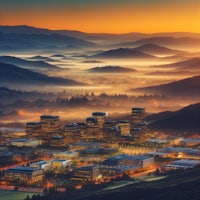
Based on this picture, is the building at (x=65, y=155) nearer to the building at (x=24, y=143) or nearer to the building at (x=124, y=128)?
the building at (x=24, y=143)

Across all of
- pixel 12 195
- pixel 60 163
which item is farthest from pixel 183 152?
pixel 12 195

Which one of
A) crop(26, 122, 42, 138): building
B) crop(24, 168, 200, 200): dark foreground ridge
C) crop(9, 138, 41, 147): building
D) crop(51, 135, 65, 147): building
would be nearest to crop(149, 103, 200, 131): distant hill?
crop(26, 122, 42, 138): building

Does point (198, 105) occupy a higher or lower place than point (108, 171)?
higher

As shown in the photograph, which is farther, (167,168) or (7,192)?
(167,168)

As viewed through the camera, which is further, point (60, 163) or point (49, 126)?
point (49, 126)

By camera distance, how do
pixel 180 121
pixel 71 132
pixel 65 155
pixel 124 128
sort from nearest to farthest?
pixel 65 155
pixel 71 132
pixel 124 128
pixel 180 121

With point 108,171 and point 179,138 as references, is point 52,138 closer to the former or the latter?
point 179,138

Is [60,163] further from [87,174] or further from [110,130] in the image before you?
[110,130]

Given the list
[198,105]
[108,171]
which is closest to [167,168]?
[108,171]
